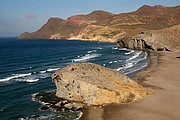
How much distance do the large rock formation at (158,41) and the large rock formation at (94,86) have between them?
2497 inches

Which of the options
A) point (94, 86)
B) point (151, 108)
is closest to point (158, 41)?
point (94, 86)

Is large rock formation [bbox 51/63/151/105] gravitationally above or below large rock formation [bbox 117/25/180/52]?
below

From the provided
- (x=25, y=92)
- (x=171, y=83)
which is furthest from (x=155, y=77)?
(x=25, y=92)

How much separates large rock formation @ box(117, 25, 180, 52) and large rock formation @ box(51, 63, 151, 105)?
63423 mm

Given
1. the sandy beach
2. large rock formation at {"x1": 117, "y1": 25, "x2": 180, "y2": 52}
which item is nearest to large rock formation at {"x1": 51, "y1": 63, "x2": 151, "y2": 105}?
the sandy beach

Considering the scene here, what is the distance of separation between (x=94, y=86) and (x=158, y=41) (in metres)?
72.8

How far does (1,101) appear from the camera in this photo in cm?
3912

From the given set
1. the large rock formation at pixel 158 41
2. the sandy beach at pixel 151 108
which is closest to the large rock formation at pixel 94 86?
the sandy beach at pixel 151 108

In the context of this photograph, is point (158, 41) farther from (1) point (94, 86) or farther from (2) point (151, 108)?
(2) point (151, 108)

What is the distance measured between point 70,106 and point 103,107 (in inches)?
170

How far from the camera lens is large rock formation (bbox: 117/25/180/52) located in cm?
9974

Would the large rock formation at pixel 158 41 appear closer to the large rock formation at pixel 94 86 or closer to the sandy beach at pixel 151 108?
the sandy beach at pixel 151 108

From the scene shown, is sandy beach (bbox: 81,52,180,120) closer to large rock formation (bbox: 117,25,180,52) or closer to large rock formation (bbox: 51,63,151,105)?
large rock formation (bbox: 51,63,151,105)

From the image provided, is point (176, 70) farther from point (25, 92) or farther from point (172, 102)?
point (25, 92)
